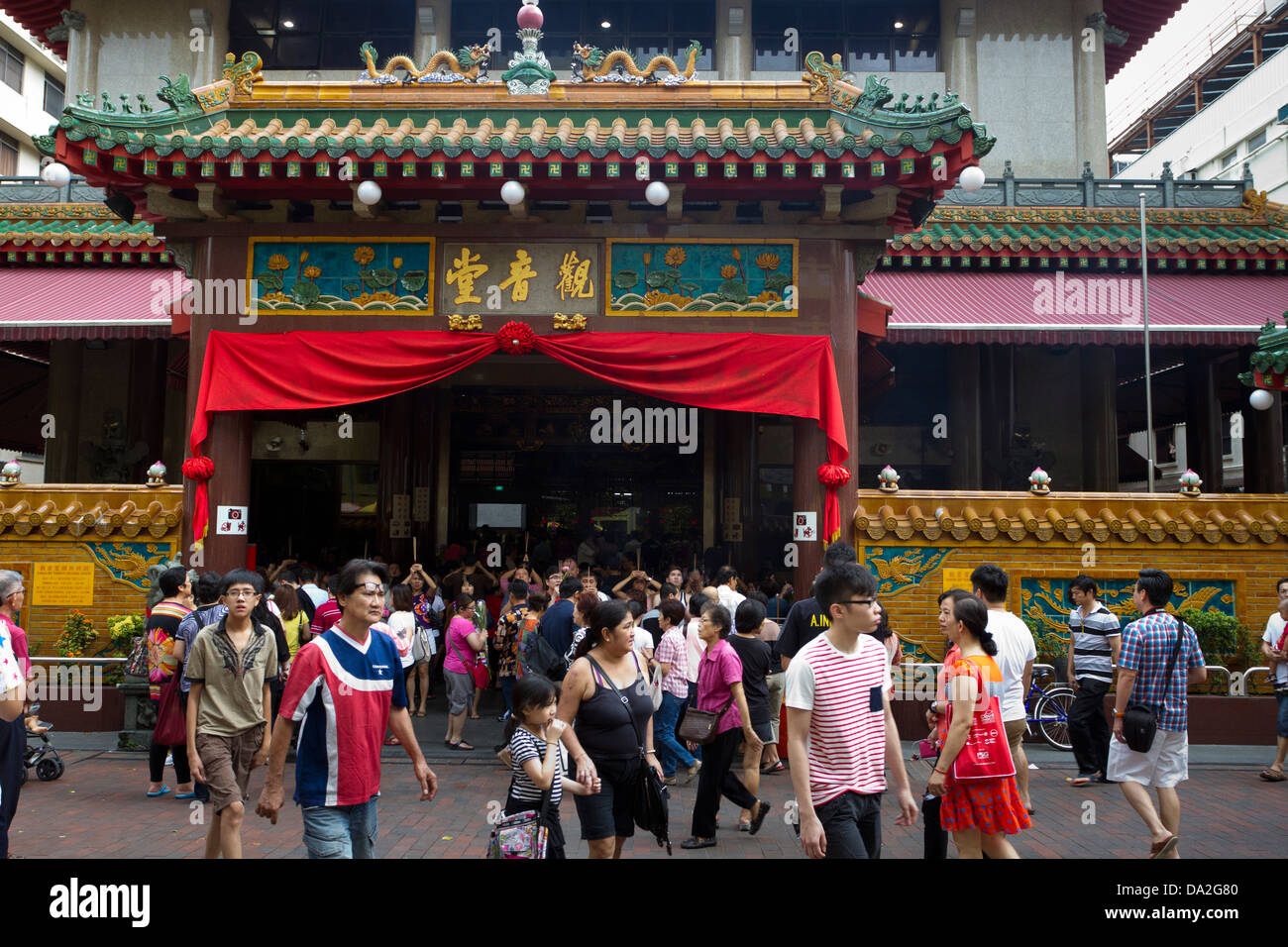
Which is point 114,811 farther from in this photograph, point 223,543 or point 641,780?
point 641,780

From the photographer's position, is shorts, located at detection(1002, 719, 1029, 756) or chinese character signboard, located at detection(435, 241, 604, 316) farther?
chinese character signboard, located at detection(435, 241, 604, 316)

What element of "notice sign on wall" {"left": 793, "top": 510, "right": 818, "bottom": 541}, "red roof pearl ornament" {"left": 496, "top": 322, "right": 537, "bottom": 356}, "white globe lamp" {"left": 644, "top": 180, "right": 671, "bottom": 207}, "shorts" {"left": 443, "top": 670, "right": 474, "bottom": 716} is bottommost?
"shorts" {"left": 443, "top": 670, "right": 474, "bottom": 716}

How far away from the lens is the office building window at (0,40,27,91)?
3195cm

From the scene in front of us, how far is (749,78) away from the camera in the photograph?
17.4m

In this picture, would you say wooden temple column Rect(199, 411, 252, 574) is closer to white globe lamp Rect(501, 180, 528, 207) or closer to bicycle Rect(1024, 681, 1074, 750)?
white globe lamp Rect(501, 180, 528, 207)

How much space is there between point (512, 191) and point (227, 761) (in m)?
6.45

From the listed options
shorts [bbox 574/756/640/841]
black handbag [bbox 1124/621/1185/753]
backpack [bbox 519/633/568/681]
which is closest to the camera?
shorts [bbox 574/756/640/841]

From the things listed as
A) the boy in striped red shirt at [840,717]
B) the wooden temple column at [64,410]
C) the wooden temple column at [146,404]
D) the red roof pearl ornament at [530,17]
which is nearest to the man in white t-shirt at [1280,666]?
the boy in striped red shirt at [840,717]

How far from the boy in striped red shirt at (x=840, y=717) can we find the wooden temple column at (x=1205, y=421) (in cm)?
1293

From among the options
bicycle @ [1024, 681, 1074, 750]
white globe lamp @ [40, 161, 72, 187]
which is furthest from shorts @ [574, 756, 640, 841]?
white globe lamp @ [40, 161, 72, 187]

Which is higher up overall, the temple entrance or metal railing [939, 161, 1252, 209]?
metal railing [939, 161, 1252, 209]

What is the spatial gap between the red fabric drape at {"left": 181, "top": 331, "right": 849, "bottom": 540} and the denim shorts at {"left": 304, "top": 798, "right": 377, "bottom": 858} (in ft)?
21.4

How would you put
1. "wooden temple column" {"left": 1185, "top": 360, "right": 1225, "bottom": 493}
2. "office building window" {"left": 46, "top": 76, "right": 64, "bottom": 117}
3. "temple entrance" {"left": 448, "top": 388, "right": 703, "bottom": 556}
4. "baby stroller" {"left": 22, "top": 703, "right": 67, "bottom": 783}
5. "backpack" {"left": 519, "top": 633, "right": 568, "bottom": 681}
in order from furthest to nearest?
"office building window" {"left": 46, "top": 76, "right": 64, "bottom": 117} < "temple entrance" {"left": 448, "top": 388, "right": 703, "bottom": 556} < "wooden temple column" {"left": 1185, "top": 360, "right": 1225, "bottom": 493} < "backpack" {"left": 519, "top": 633, "right": 568, "bottom": 681} < "baby stroller" {"left": 22, "top": 703, "right": 67, "bottom": 783}

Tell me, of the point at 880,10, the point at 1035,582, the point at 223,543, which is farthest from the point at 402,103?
the point at 880,10
